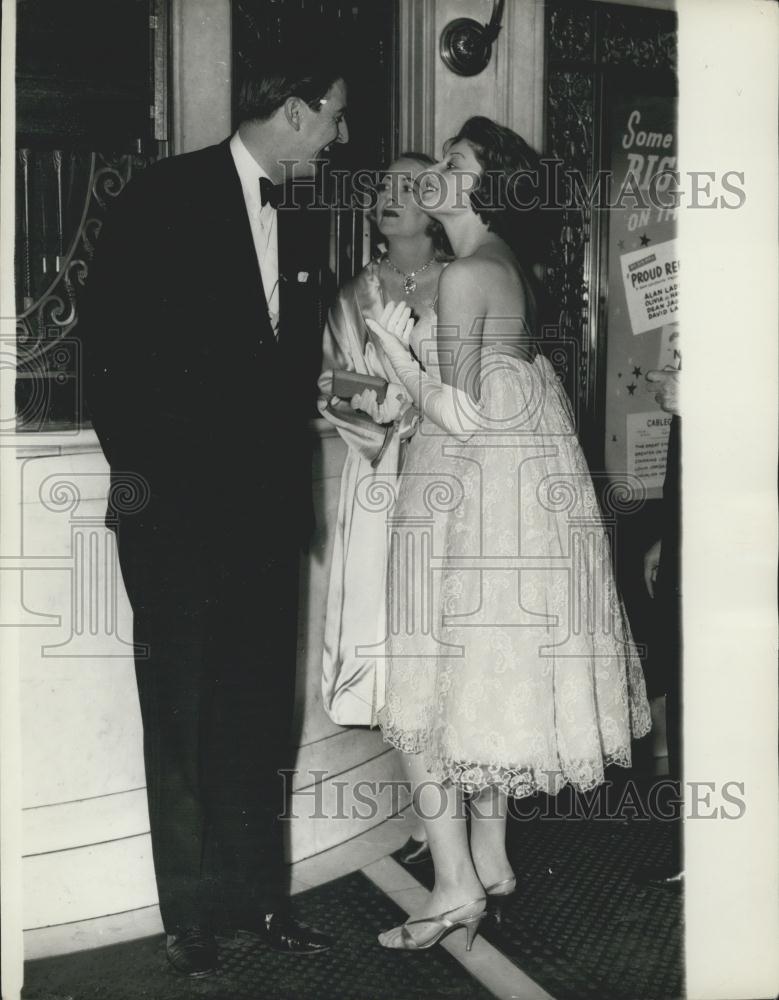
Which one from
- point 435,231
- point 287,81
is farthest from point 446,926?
point 287,81

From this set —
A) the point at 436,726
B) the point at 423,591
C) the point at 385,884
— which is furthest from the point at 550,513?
the point at 385,884

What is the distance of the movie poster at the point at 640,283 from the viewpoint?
10.8 ft

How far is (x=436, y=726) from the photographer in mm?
2322

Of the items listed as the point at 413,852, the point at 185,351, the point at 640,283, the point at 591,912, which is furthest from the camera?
the point at 640,283

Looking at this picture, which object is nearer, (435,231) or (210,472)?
(210,472)

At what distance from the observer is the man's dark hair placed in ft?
7.50

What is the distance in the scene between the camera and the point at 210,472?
2289mm

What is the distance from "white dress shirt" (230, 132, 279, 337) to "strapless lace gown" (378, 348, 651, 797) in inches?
18.9

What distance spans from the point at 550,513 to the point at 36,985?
1.49m

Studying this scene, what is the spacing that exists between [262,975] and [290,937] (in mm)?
133

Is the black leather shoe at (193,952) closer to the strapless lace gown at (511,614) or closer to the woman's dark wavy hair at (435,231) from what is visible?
the strapless lace gown at (511,614)

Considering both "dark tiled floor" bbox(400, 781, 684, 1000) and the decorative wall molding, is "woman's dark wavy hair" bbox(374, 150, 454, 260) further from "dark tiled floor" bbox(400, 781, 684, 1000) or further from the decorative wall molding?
"dark tiled floor" bbox(400, 781, 684, 1000)

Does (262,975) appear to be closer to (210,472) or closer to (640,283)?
(210,472)

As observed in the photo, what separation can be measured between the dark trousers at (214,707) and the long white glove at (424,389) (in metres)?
0.45
